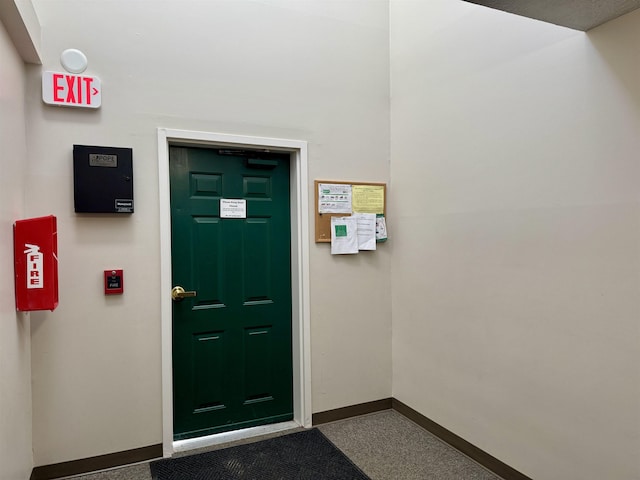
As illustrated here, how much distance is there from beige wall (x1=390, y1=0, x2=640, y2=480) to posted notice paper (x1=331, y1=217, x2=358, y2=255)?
0.36m

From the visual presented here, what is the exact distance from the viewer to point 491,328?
2.25 m

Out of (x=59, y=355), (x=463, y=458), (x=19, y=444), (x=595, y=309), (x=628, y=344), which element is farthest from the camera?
(x=463, y=458)

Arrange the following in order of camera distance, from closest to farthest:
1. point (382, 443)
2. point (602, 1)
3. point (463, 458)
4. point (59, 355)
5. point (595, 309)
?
point (602, 1), point (595, 309), point (59, 355), point (463, 458), point (382, 443)

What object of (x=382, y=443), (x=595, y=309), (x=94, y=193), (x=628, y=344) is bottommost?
(x=382, y=443)

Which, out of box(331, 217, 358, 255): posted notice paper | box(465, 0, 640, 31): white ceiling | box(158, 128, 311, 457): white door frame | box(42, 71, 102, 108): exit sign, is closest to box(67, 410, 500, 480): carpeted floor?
box(158, 128, 311, 457): white door frame

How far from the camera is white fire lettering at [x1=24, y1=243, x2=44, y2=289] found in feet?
5.93

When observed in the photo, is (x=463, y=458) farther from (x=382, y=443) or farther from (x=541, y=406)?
(x=541, y=406)

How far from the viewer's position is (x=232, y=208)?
8.87 feet

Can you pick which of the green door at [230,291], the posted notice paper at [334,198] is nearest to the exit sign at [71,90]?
the green door at [230,291]

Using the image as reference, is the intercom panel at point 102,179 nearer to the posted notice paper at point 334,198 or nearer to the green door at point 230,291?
the green door at point 230,291

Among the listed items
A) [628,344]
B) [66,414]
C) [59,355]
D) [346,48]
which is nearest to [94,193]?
[59,355]

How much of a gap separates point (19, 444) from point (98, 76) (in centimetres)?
194

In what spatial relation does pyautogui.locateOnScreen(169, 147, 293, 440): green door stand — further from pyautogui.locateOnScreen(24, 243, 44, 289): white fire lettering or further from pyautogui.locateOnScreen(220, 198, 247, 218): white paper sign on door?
pyautogui.locateOnScreen(24, 243, 44, 289): white fire lettering

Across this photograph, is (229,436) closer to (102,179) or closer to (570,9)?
(102,179)
